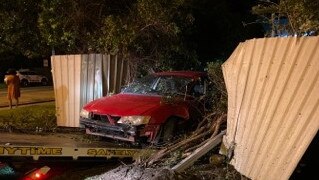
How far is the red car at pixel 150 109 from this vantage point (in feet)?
25.3

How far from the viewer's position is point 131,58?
11367 mm

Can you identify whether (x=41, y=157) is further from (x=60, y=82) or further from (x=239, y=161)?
(x=60, y=82)

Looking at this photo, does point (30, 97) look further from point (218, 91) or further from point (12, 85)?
point (218, 91)

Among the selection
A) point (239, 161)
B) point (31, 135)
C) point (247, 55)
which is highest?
point (247, 55)

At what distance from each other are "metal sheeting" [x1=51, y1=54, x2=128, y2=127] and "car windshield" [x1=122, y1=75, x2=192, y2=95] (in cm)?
125

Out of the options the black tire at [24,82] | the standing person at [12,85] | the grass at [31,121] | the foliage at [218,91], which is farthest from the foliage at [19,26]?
the black tire at [24,82]

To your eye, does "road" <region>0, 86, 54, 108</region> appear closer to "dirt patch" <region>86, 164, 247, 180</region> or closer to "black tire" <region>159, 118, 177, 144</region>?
"black tire" <region>159, 118, 177, 144</region>

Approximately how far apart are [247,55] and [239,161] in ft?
4.13

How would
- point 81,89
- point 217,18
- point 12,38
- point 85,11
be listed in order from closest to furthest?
1. point 81,89
2. point 85,11
3. point 12,38
4. point 217,18

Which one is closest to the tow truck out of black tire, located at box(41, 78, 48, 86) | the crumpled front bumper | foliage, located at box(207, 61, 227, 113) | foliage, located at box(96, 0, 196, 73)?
the crumpled front bumper

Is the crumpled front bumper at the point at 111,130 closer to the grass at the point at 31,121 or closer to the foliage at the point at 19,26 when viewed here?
the grass at the point at 31,121

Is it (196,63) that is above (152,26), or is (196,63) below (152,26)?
Answer: below

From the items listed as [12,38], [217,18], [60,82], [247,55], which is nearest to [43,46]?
[12,38]

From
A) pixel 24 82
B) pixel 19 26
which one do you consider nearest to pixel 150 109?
pixel 19 26
